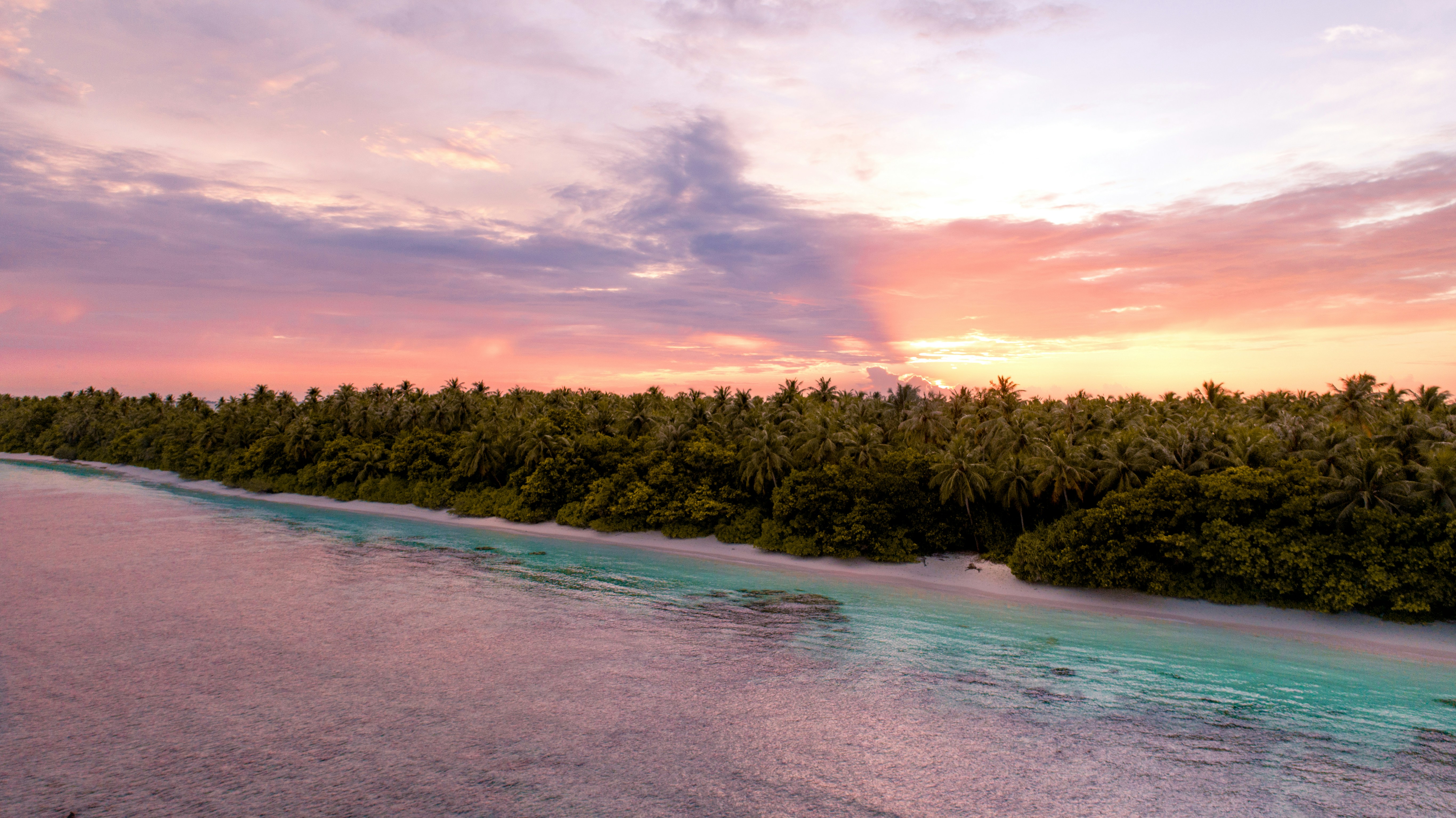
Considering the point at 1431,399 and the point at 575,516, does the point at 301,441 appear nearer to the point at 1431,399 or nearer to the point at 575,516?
the point at 575,516

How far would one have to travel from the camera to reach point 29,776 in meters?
24.9

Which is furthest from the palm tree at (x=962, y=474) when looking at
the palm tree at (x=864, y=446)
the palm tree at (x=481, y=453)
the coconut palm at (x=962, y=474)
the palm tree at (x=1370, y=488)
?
the palm tree at (x=481, y=453)

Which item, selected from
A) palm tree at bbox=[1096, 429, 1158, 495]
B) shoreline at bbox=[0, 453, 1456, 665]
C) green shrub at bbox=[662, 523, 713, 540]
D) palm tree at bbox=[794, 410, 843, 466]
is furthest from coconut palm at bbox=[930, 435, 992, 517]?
green shrub at bbox=[662, 523, 713, 540]

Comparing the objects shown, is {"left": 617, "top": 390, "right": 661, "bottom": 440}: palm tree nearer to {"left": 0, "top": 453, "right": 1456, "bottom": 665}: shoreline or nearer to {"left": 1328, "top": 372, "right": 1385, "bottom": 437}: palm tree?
{"left": 0, "top": 453, "right": 1456, "bottom": 665}: shoreline

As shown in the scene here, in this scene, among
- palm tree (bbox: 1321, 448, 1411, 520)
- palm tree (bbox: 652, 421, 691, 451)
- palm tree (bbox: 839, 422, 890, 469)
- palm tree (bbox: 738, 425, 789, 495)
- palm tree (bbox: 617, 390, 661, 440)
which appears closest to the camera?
palm tree (bbox: 1321, 448, 1411, 520)

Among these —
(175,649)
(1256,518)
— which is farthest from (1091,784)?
(175,649)

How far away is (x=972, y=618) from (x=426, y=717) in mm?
38014

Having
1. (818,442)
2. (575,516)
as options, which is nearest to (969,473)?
(818,442)

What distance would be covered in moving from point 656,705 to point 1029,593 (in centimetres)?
3954

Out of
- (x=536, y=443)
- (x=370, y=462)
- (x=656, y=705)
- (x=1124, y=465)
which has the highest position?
(x=1124, y=465)

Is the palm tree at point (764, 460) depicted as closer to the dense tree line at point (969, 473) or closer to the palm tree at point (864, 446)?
the dense tree line at point (969, 473)

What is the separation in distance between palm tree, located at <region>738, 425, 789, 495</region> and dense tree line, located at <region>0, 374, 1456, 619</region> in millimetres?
247

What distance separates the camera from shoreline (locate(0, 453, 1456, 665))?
4781 centimetres

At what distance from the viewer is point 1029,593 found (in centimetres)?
6038
